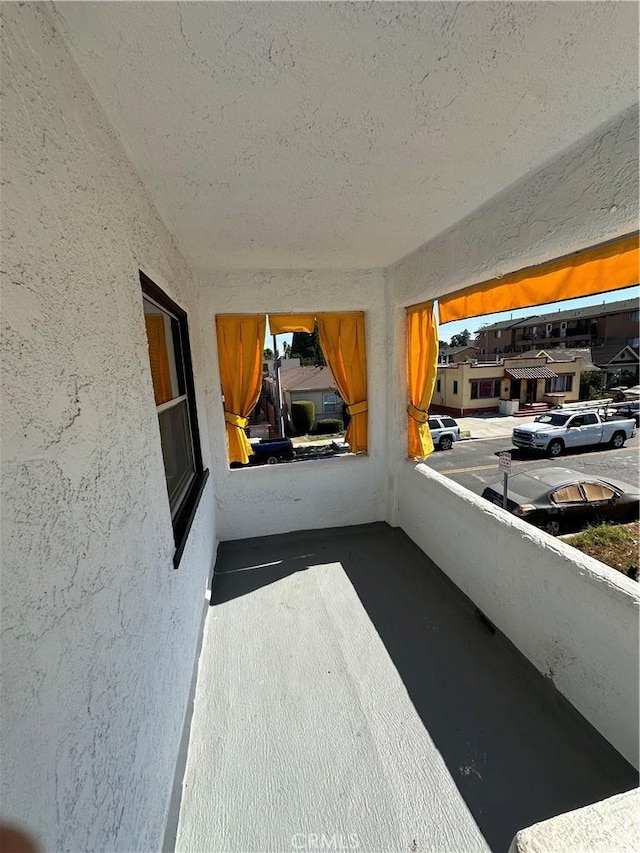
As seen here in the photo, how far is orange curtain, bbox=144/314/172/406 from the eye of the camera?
171cm

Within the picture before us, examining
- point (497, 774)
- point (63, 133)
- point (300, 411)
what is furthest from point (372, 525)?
point (300, 411)

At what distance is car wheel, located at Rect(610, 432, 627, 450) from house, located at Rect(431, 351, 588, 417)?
1.76 metres

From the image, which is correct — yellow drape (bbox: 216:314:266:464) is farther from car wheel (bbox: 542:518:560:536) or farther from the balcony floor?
car wheel (bbox: 542:518:560:536)

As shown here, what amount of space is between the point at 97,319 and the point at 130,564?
2.35 ft

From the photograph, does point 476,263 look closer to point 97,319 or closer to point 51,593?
point 97,319

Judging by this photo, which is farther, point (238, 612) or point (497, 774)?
point (238, 612)

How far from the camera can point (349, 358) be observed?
3.11 m

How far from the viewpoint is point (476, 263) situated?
1.87 meters

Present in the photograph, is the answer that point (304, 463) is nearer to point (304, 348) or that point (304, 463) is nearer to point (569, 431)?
point (569, 431)

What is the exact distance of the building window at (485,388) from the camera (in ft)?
33.1

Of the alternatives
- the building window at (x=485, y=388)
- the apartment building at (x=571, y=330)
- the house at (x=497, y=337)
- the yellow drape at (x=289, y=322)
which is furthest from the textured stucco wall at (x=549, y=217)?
the house at (x=497, y=337)

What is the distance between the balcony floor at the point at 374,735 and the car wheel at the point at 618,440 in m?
9.66

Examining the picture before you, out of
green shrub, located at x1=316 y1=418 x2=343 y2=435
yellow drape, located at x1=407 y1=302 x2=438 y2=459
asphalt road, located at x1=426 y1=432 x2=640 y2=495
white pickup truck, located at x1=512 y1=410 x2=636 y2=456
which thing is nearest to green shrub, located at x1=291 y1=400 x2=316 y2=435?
green shrub, located at x1=316 y1=418 x2=343 y2=435

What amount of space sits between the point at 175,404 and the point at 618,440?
11236 mm
